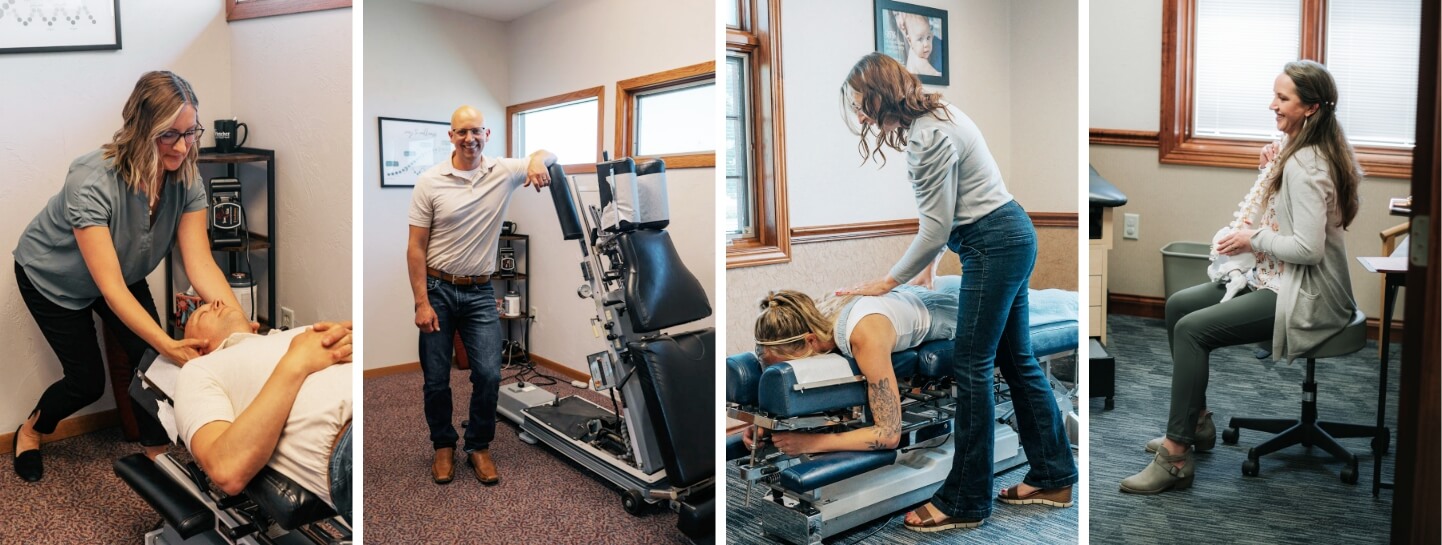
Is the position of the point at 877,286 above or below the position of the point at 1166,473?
above

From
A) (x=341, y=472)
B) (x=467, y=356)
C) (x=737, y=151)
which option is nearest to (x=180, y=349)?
(x=341, y=472)

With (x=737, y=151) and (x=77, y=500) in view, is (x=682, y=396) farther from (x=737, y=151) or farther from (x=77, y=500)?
(x=77, y=500)

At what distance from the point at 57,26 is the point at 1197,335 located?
111 inches

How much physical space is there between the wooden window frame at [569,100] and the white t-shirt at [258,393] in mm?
708

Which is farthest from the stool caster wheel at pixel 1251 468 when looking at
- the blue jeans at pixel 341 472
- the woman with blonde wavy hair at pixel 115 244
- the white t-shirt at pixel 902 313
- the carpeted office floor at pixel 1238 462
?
the woman with blonde wavy hair at pixel 115 244

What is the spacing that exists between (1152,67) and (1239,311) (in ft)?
2.16

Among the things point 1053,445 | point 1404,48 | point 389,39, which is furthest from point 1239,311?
point 389,39

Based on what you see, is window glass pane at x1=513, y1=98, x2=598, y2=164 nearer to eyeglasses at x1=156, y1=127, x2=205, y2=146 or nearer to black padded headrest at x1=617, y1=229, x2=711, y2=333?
black padded headrest at x1=617, y1=229, x2=711, y2=333

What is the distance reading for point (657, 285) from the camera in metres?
2.63

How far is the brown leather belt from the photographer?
2.31 m

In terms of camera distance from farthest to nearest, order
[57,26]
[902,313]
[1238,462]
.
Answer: [902,313] → [1238,462] → [57,26]

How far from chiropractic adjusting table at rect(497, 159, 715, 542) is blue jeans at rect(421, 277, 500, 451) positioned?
2.2 inches

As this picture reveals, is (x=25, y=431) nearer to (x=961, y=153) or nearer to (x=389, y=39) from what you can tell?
(x=389, y=39)

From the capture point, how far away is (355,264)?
2389 millimetres
